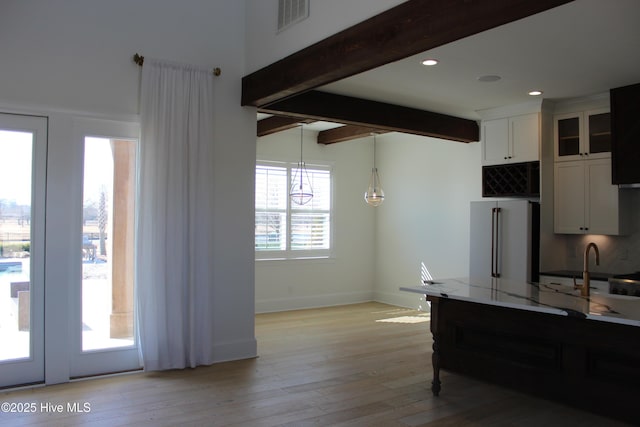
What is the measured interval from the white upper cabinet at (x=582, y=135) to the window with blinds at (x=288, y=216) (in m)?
3.78

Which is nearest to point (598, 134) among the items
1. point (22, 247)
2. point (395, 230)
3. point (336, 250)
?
point (395, 230)

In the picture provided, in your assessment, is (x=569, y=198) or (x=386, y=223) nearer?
(x=569, y=198)

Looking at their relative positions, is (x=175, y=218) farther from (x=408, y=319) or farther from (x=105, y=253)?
(x=408, y=319)

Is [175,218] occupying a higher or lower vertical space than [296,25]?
lower

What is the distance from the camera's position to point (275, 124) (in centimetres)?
711

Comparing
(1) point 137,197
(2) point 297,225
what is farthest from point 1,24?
(2) point 297,225

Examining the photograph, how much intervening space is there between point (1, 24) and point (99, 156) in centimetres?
124

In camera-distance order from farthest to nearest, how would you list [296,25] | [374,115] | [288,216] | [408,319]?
[288,216] < [408,319] < [374,115] < [296,25]

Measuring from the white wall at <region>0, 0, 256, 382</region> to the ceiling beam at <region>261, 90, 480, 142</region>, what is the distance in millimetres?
577

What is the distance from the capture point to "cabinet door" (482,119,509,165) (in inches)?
251

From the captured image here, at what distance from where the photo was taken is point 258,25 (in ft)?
16.3

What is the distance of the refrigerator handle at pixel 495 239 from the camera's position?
622cm

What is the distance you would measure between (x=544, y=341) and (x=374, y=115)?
10.9 ft

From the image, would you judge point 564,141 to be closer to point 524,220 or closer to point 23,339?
point 524,220
